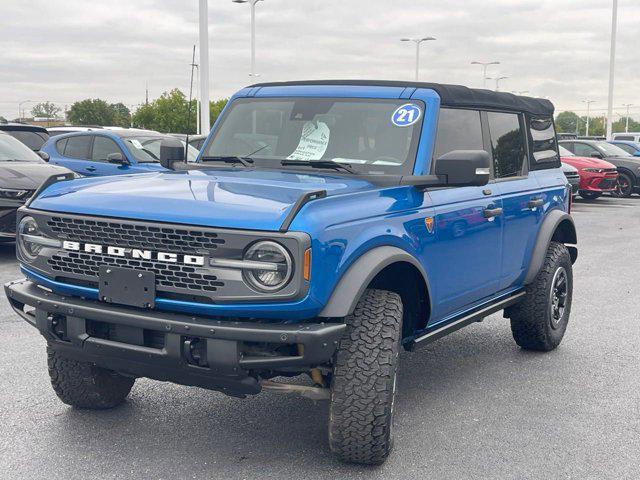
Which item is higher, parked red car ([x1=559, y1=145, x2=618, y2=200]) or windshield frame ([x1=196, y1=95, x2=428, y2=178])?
windshield frame ([x1=196, y1=95, x2=428, y2=178])

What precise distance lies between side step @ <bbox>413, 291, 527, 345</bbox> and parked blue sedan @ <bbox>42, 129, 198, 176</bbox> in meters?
7.91

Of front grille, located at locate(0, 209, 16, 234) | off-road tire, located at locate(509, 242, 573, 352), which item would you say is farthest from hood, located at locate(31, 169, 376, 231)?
front grille, located at locate(0, 209, 16, 234)

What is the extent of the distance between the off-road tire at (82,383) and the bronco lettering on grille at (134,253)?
777 millimetres

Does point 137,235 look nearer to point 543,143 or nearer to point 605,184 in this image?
point 543,143

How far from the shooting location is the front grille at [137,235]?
11.5ft

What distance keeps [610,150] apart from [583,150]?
113 centimetres

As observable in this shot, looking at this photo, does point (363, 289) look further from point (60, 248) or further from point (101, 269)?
point (60, 248)

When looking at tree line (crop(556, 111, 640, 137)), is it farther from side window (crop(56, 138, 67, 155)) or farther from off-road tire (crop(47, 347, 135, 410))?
off-road tire (crop(47, 347, 135, 410))

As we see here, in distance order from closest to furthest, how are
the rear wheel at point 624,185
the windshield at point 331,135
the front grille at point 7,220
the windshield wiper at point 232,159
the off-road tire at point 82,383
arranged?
the off-road tire at point 82,383 < the windshield at point 331,135 < the windshield wiper at point 232,159 < the front grille at point 7,220 < the rear wheel at point 624,185

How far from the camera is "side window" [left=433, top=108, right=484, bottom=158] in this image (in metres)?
4.85

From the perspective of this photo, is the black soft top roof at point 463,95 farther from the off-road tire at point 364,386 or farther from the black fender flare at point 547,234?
the off-road tire at point 364,386

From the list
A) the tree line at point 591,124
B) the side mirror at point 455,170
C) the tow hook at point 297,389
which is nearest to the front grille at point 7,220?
the side mirror at point 455,170

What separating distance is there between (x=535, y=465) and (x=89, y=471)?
2.11 meters

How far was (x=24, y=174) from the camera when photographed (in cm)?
1012
